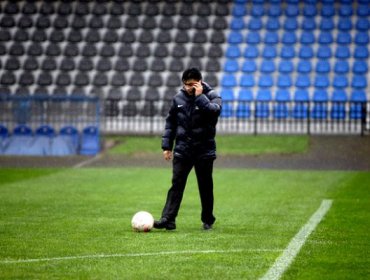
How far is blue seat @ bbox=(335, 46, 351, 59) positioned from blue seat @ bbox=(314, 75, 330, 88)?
4.33 feet

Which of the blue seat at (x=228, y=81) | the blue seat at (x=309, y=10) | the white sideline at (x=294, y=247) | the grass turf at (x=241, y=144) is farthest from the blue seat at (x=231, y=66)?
the white sideline at (x=294, y=247)

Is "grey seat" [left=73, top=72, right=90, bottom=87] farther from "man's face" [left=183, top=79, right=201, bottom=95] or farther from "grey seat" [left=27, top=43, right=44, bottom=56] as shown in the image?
"man's face" [left=183, top=79, right=201, bottom=95]

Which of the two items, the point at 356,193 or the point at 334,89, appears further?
the point at 334,89

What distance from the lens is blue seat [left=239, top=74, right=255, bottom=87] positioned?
3956 centimetres

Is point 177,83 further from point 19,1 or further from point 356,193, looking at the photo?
point 356,193

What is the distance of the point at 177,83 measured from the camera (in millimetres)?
39656

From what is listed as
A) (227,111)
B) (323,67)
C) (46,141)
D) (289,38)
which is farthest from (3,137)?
(289,38)

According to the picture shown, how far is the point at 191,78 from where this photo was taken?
509 inches

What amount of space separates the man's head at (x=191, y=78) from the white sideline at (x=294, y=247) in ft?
7.64

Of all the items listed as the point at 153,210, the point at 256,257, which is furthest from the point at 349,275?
the point at 153,210

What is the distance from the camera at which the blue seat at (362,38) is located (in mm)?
40625

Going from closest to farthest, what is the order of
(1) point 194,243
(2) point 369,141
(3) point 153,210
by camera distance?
1. (1) point 194,243
2. (3) point 153,210
3. (2) point 369,141

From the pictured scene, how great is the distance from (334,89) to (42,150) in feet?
44.2

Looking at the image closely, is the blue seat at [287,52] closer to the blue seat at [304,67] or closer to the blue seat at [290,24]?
the blue seat at [304,67]
